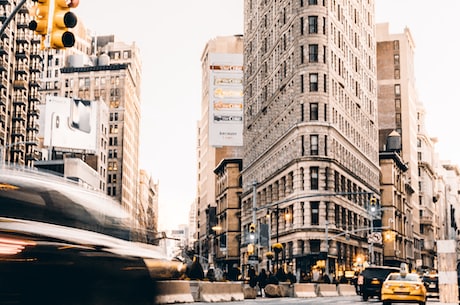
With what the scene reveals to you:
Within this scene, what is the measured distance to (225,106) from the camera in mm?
122750

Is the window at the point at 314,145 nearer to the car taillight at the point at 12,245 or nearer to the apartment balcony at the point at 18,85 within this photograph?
the apartment balcony at the point at 18,85

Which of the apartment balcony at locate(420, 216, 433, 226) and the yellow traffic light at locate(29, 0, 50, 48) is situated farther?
the apartment balcony at locate(420, 216, 433, 226)

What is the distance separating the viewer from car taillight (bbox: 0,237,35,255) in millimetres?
8211

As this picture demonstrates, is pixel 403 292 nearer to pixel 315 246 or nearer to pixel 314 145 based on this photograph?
pixel 315 246

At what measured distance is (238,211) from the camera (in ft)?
409

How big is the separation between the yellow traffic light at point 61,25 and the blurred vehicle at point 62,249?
136 inches

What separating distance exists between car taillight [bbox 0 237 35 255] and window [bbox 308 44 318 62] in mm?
76339

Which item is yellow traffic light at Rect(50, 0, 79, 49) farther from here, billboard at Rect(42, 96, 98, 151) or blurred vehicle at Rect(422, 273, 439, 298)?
billboard at Rect(42, 96, 98, 151)

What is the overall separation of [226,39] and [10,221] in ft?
519

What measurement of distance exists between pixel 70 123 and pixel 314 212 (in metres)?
61.5

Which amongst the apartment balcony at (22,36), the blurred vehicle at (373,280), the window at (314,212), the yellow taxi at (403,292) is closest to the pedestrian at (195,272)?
the blurred vehicle at (373,280)

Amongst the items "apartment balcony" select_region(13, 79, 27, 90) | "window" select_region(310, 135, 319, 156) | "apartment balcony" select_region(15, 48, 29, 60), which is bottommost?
"window" select_region(310, 135, 319, 156)

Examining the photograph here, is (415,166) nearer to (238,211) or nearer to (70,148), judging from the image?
(238,211)

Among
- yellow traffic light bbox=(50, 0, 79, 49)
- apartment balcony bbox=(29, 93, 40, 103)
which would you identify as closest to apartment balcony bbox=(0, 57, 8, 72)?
apartment balcony bbox=(29, 93, 40, 103)
